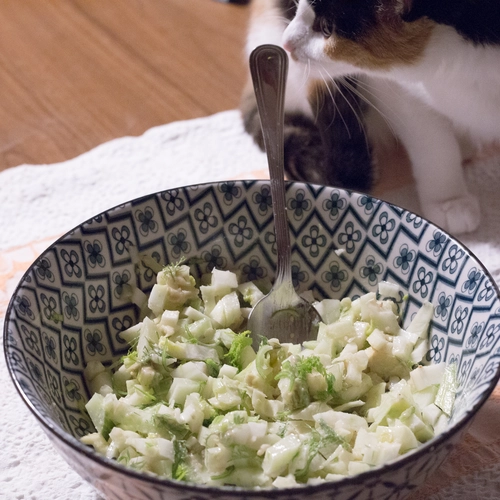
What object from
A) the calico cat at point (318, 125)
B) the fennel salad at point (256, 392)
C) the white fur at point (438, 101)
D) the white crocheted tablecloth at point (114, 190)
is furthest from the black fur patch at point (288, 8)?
the fennel salad at point (256, 392)

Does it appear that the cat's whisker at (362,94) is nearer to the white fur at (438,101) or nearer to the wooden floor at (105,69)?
the white fur at (438,101)

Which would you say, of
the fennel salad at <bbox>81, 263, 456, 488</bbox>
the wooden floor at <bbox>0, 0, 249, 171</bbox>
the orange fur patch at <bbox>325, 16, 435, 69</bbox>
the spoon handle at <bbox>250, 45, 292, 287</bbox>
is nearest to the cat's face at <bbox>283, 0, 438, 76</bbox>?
the orange fur patch at <bbox>325, 16, 435, 69</bbox>

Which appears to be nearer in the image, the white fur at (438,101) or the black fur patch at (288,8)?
the white fur at (438,101)

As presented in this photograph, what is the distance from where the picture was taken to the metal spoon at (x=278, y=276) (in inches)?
29.7

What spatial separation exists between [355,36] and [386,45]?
0.04 metres

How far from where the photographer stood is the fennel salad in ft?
1.98

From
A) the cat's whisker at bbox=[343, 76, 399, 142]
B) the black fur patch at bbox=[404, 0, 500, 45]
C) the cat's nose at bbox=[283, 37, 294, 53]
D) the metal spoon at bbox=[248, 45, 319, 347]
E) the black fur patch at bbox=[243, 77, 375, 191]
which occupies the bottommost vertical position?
the metal spoon at bbox=[248, 45, 319, 347]

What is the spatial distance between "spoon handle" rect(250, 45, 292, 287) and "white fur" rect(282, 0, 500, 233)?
0.24 m

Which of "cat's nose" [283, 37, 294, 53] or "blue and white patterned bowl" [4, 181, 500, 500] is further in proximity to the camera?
"cat's nose" [283, 37, 294, 53]

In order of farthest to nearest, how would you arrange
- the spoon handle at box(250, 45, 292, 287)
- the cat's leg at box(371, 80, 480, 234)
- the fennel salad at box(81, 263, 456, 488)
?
the cat's leg at box(371, 80, 480, 234) → the spoon handle at box(250, 45, 292, 287) → the fennel salad at box(81, 263, 456, 488)

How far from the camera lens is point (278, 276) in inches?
31.1

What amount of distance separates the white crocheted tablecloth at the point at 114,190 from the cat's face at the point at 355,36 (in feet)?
0.83

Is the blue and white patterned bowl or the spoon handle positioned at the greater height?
the spoon handle

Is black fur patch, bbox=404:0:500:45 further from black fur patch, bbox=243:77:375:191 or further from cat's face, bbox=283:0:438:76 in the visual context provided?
black fur patch, bbox=243:77:375:191
